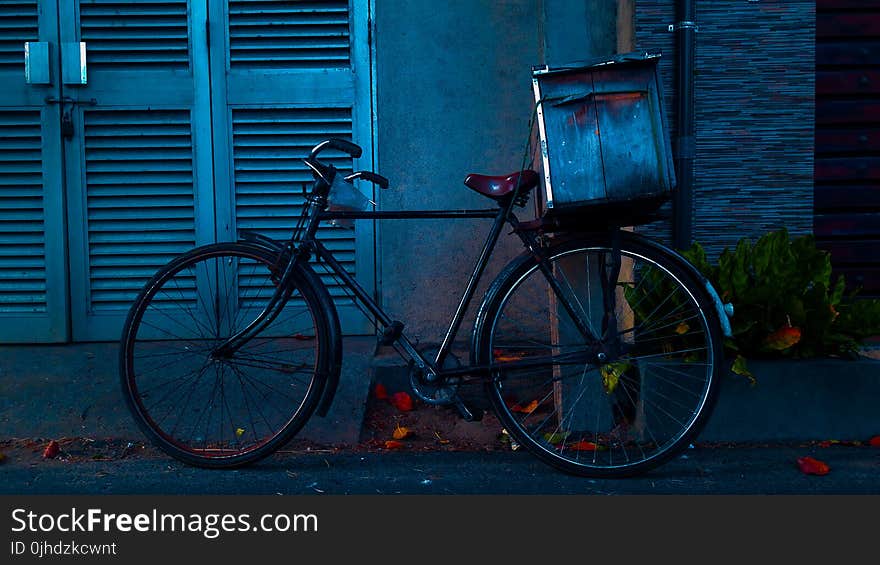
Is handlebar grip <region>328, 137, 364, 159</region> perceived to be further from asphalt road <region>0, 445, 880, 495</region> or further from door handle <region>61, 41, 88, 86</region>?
door handle <region>61, 41, 88, 86</region>

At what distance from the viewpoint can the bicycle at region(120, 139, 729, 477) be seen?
4.23 meters

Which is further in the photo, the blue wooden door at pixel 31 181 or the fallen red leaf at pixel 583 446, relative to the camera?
the blue wooden door at pixel 31 181

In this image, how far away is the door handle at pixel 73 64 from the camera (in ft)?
18.5

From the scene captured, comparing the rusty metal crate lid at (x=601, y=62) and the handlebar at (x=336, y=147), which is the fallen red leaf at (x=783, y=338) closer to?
the rusty metal crate lid at (x=601, y=62)

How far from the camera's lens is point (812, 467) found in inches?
168

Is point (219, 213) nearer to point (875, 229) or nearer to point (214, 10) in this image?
point (214, 10)

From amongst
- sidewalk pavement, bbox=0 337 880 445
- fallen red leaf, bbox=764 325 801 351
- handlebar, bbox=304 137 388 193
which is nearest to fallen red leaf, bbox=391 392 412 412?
sidewalk pavement, bbox=0 337 880 445

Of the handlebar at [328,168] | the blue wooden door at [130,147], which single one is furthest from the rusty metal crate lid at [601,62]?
the blue wooden door at [130,147]

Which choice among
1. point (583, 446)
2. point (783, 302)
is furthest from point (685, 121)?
point (583, 446)

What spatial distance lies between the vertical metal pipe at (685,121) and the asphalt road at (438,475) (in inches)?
44.1

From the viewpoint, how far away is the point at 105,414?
5.03m

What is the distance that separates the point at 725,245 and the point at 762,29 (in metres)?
1.09

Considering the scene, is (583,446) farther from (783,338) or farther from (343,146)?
(343,146)

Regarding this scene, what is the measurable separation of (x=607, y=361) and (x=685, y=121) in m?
1.41
